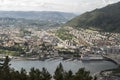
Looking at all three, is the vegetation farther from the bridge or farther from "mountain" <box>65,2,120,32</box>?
"mountain" <box>65,2,120,32</box>

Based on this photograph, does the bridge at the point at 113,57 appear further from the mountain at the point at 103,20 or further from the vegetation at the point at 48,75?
the vegetation at the point at 48,75

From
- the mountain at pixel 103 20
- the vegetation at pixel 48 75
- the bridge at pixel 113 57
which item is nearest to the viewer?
the vegetation at pixel 48 75

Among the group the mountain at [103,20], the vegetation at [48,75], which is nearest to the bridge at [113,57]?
the mountain at [103,20]

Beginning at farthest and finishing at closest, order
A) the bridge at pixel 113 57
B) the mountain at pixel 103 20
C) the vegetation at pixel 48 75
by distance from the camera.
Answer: the mountain at pixel 103 20 < the bridge at pixel 113 57 < the vegetation at pixel 48 75

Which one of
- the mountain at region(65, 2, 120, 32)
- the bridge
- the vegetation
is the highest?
the mountain at region(65, 2, 120, 32)

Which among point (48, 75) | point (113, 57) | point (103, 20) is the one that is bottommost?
point (113, 57)

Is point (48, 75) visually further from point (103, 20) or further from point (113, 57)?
point (103, 20)

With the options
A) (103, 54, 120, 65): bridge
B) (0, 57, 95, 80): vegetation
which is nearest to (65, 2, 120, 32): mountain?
(103, 54, 120, 65): bridge

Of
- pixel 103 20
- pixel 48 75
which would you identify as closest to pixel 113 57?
pixel 103 20
